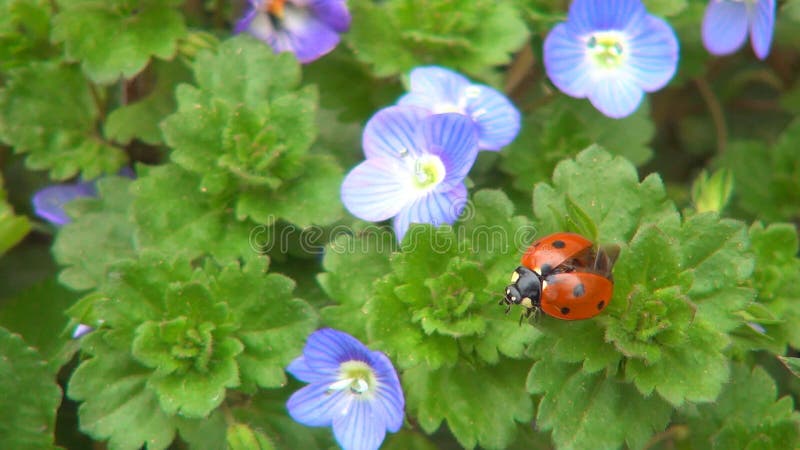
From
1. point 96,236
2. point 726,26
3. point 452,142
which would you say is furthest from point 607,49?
point 96,236

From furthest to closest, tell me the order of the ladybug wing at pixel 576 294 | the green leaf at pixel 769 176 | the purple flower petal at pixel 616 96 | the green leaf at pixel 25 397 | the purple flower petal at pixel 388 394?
the green leaf at pixel 769 176
the purple flower petal at pixel 616 96
the green leaf at pixel 25 397
the purple flower petal at pixel 388 394
the ladybug wing at pixel 576 294

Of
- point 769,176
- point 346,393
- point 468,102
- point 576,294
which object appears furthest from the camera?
point 769,176

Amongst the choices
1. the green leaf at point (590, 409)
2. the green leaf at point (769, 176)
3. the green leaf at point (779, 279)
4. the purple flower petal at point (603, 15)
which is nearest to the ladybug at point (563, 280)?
the green leaf at point (590, 409)

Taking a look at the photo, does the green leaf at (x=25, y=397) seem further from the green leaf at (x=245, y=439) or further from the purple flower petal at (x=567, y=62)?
the purple flower petal at (x=567, y=62)

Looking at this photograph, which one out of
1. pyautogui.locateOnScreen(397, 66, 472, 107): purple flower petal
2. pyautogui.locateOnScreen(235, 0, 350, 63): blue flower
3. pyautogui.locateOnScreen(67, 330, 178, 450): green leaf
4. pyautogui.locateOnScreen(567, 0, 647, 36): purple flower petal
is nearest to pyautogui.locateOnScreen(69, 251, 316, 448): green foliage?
pyautogui.locateOnScreen(67, 330, 178, 450): green leaf

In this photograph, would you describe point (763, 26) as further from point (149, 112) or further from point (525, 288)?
point (149, 112)

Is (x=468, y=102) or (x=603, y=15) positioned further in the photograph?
(x=603, y=15)

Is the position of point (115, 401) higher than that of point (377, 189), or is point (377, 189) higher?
point (377, 189)
